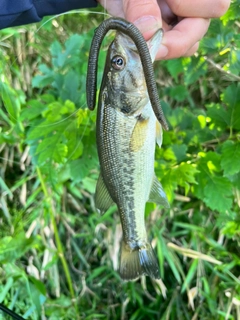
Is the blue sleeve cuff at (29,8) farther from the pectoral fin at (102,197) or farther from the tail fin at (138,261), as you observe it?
the tail fin at (138,261)

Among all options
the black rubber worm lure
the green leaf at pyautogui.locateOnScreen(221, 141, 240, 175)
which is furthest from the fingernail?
the green leaf at pyautogui.locateOnScreen(221, 141, 240, 175)

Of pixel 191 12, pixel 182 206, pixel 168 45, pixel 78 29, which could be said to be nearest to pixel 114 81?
pixel 168 45

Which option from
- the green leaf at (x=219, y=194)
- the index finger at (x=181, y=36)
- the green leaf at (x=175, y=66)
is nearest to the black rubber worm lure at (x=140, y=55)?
the index finger at (x=181, y=36)

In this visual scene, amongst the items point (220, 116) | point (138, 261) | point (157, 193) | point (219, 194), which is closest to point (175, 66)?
point (220, 116)

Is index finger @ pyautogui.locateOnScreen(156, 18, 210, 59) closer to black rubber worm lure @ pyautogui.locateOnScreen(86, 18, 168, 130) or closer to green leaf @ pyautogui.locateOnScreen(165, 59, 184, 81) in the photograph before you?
black rubber worm lure @ pyautogui.locateOnScreen(86, 18, 168, 130)

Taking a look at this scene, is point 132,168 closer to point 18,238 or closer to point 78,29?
point 18,238

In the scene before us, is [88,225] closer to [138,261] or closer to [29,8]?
[138,261]
